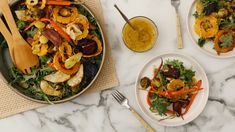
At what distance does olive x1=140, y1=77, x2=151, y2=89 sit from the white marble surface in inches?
1.8

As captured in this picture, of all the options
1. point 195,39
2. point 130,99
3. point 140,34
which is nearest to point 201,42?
point 195,39

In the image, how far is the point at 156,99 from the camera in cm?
166

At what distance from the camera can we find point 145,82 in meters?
1.66

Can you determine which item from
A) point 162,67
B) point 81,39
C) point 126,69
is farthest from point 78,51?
point 162,67

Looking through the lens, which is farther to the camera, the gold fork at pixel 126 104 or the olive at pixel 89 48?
the gold fork at pixel 126 104

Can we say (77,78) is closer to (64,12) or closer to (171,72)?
(64,12)

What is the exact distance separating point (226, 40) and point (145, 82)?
0.34 m

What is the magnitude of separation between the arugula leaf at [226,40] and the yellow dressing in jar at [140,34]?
249mm

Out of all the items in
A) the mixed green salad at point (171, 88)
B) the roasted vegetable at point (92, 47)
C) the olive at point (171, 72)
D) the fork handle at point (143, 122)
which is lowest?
the fork handle at point (143, 122)

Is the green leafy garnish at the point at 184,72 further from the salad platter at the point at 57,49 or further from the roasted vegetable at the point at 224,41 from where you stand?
the salad platter at the point at 57,49

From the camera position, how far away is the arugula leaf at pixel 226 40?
1620 mm

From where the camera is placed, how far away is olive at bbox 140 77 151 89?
1.67 meters

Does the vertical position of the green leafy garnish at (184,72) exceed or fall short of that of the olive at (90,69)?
it falls short

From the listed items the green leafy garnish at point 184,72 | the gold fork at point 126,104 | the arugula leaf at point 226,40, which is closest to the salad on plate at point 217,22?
the arugula leaf at point 226,40
